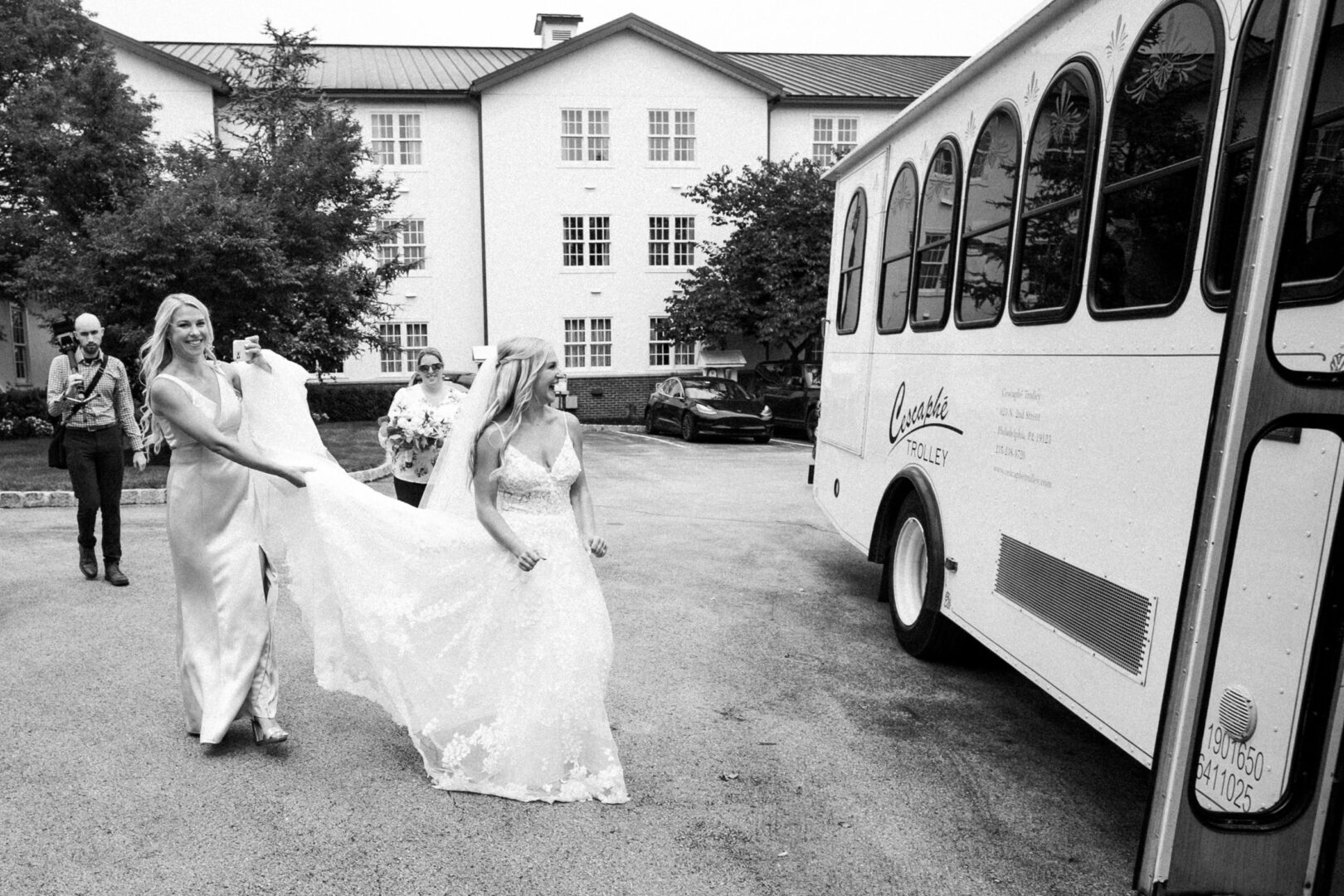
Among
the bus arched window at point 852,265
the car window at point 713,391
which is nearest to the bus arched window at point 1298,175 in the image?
the bus arched window at point 852,265

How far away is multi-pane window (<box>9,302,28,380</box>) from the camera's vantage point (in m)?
30.5

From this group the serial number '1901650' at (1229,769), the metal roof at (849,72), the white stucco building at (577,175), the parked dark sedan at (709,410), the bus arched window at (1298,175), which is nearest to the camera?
the bus arched window at (1298,175)

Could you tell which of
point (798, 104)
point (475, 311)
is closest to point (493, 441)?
point (475, 311)

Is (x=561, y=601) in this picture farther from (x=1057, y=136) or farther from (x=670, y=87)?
(x=670, y=87)

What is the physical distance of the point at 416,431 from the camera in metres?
6.70

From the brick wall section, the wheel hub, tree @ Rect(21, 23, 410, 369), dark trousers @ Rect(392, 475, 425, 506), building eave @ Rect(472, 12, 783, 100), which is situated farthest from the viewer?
the brick wall section

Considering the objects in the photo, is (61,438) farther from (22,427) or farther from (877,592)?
(22,427)

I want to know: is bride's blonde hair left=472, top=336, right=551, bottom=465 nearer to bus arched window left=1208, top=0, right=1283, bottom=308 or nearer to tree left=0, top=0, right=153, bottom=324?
bus arched window left=1208, top=0, right=1283, bottom=308

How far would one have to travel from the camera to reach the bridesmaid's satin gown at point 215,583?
179 inches

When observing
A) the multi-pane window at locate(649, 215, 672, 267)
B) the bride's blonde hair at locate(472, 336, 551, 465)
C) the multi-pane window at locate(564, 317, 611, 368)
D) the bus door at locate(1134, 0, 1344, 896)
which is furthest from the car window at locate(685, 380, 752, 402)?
the bus door at locate(1134, 0, 1344, 896)

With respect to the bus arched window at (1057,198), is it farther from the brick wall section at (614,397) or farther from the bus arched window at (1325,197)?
the brick wall section at (614,397)

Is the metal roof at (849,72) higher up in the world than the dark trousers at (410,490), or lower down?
higher up

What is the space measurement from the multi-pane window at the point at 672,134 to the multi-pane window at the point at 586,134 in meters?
1.43

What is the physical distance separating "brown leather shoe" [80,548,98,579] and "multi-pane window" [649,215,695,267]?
87.9 ft
